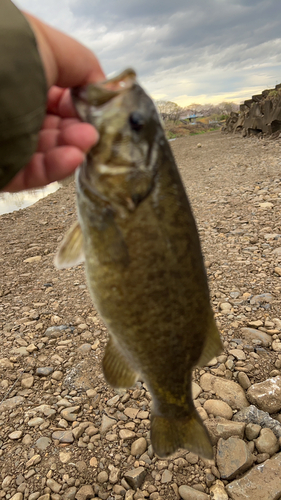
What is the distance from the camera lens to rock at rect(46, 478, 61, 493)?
2.96m

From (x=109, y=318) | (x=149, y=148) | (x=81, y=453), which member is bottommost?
(x=81, y=453)

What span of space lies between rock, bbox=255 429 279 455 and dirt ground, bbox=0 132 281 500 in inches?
17.1

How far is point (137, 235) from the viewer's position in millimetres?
1749

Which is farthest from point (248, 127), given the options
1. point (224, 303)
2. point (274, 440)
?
point (274, 440)

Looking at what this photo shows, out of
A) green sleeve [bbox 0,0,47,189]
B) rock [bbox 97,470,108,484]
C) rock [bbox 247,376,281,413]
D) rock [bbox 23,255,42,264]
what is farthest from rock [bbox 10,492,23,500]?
rock [bbox 23,255,42,264]

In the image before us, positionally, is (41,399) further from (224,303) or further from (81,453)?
(224,303)

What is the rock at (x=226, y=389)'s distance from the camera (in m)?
3.48

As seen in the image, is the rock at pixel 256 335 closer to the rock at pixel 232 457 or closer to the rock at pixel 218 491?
the rock at pixel 232 457

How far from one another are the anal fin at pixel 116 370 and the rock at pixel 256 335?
2488 mm

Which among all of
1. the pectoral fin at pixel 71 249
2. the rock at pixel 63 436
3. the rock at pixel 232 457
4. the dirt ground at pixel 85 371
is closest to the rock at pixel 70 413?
the dirt ground at pixel 85 371

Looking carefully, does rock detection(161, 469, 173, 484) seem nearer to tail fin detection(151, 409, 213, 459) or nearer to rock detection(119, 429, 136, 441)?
rock detection(119, 429, 136, 441)

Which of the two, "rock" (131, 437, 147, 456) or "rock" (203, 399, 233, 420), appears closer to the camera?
"rock" (131, 437, 147, 456)

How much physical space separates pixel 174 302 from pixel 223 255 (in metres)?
4.83

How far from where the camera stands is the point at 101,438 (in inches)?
131
